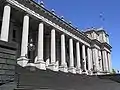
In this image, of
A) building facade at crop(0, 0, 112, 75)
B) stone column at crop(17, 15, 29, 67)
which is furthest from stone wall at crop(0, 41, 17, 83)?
stone column at crop(17, 15, 29, 67)

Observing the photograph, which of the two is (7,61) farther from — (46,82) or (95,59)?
(95,59)

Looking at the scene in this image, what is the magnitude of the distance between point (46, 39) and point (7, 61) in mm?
36182

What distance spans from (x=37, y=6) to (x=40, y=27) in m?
3.70

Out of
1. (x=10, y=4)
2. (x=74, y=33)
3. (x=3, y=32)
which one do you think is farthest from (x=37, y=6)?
(x=74, y=33)

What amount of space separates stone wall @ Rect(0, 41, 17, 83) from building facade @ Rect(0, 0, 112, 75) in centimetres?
1599

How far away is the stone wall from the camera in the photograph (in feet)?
27.9

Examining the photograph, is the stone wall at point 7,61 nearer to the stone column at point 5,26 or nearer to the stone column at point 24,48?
the stone column at point 5,26

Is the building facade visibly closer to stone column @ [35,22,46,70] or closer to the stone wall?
stone column @ [35,22,46,70]

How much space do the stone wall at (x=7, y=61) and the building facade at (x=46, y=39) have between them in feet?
52.4

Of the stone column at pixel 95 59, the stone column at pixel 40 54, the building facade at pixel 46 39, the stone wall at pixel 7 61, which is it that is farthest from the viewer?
the stone column at pixel 95 59

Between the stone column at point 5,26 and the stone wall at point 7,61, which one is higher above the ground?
the stone column at point 5,26

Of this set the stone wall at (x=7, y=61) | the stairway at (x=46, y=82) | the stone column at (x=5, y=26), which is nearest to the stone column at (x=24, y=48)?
the stone column at (x=5, y=26)

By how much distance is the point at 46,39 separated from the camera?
1766 inches

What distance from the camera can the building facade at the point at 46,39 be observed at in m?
29.6
